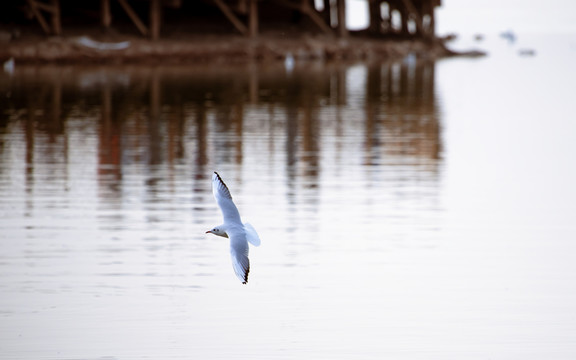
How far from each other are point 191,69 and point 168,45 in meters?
1.60

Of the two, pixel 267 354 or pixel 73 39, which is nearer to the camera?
pixel 267 354

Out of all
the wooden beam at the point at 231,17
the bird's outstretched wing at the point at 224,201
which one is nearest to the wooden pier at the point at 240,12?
the wooden beam at the point at 231,17

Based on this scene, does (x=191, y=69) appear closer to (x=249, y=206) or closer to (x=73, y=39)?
(x=73, y=39)

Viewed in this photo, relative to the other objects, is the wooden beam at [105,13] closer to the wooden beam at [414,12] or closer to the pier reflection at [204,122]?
the pier reflection at [204,122]

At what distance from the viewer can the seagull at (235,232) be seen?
20.7 ft

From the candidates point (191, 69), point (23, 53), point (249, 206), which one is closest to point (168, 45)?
point (191, 69)

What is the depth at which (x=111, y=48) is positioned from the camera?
33469mm

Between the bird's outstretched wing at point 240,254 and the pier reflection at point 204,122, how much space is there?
5189mm

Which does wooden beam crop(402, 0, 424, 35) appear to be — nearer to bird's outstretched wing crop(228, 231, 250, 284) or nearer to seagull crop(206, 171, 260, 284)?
seagull crop(206, 171, 260, 284)

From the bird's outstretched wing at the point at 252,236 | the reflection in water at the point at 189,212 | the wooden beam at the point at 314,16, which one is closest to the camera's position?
the bird's outstretched wing at the point at 252,236

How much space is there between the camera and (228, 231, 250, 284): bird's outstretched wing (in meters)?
6.20

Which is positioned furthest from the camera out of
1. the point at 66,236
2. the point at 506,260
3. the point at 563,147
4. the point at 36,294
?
the point at 563,147

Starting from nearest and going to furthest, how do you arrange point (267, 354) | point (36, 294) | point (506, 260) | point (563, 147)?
1. point (267, 354)
2. point (36, 294)
3. point (506, 260)
4. point (563, 147)

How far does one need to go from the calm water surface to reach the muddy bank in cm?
1169
